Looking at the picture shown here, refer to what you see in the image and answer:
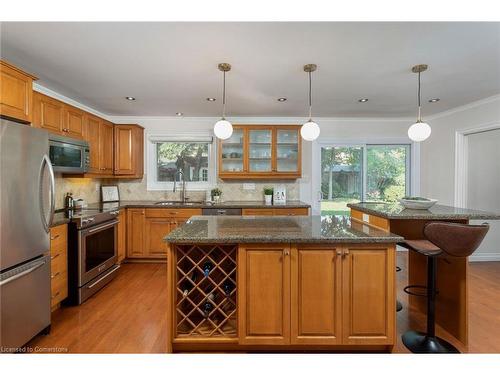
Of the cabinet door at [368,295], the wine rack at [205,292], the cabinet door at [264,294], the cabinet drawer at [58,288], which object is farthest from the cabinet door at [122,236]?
the cabinet door at [368,295]

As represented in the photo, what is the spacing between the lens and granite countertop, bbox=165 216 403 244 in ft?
5.71

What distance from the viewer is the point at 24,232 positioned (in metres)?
1.89

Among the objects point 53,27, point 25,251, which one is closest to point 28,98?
point 53,27

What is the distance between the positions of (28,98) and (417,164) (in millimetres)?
5368

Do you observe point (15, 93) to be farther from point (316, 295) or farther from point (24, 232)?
point (316, 295)

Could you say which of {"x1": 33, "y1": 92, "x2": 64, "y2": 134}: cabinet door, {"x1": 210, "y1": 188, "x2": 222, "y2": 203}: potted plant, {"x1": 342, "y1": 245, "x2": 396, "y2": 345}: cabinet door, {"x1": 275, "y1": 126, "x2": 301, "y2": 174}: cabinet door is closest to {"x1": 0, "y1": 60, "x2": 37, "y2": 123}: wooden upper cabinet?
{"x1": 33, "y1": 92, "x2": 64, "y2": 134}: cabinet door

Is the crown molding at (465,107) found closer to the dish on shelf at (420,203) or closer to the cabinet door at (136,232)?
the dish on shelf at (420,203)

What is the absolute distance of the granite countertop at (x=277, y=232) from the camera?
1.74 m

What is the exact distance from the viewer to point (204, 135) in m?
4.47

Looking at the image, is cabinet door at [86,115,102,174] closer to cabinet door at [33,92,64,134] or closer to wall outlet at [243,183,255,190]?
cabinet door at [33,92,64,134]

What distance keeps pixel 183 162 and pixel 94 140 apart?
1.42 metres

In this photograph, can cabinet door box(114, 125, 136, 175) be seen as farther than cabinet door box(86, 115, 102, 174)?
Yes

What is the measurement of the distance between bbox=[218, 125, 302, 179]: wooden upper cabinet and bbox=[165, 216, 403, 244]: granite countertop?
6.19 ft
